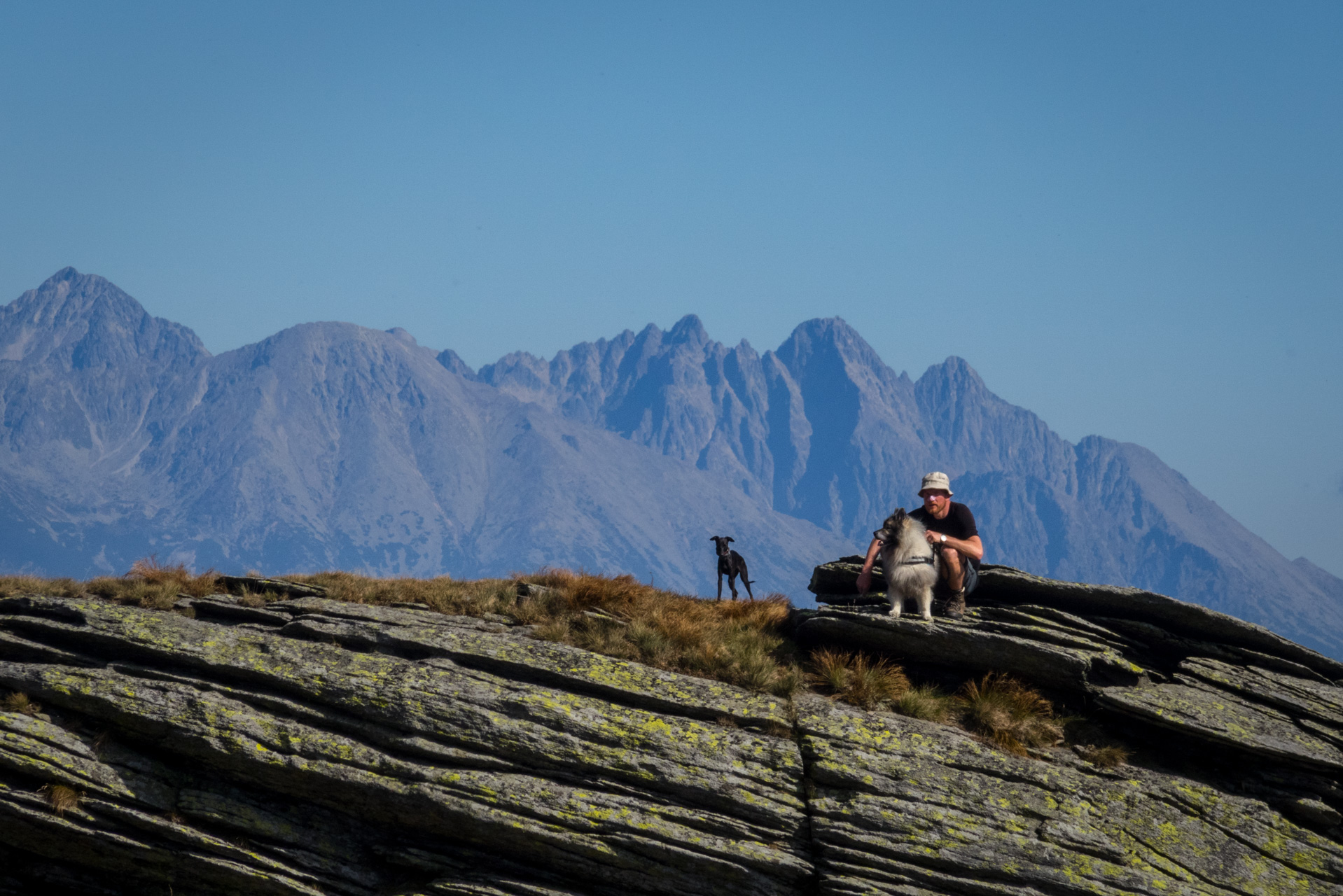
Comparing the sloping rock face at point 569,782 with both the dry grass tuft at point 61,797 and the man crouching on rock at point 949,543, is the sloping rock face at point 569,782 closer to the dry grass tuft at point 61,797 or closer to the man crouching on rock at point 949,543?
the dry grass tuft at point 61,797

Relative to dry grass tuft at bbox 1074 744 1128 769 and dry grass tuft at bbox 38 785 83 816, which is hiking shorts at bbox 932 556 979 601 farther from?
dry grass tuft at bbox 38 785 83 816

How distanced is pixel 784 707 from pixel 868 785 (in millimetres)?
2033

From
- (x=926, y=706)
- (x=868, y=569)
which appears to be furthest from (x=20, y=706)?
(x=926, y=706)

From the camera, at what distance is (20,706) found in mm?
15000

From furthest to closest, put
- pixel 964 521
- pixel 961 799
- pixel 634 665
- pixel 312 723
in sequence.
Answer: pixel 964 521
pixel 634 665
pixel 312 723
pixel 961 799

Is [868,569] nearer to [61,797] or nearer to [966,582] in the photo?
[966,582]

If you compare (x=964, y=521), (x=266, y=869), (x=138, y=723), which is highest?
(x=964, y=521)

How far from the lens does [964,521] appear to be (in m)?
17.4

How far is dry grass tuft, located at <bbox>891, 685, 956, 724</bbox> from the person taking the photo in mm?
15562

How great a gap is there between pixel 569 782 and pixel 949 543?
8015mm

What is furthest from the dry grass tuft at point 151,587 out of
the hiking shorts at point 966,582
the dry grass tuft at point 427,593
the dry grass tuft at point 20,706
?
the hiking shorts at point 966,582

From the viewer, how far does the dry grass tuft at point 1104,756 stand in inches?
595

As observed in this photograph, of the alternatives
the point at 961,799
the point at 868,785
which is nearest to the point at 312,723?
the point at 868,785

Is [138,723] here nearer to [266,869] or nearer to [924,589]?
[266,869]
